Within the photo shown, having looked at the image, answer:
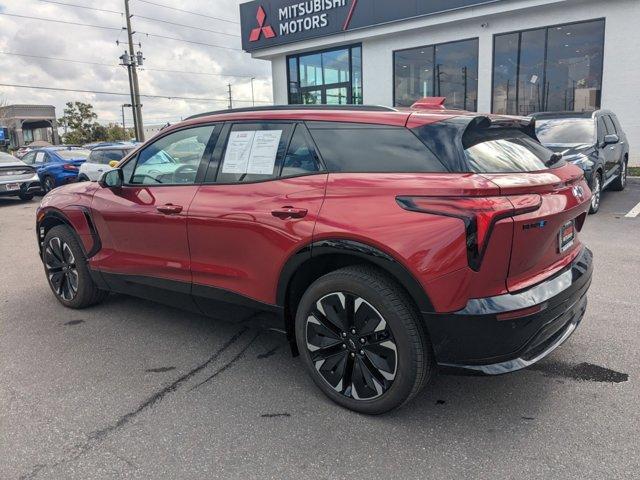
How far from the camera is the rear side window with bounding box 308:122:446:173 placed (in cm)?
269

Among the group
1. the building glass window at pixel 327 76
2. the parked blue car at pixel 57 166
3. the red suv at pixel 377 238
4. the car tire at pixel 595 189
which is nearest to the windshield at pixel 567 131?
the car tire at pixel 595 189

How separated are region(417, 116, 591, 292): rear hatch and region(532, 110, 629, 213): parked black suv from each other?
18.6 ft

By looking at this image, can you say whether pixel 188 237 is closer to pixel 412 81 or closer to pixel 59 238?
pixel 59 238

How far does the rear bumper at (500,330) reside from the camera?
8.07 ft

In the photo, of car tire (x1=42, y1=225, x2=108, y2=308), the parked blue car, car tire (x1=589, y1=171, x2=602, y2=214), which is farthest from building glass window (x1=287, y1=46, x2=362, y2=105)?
car tire (x1=42, y1=225, x2=108, y2=308)

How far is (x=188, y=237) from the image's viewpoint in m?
3.57

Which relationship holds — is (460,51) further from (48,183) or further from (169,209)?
(169,209)

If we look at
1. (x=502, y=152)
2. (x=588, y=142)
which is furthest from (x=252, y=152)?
(x=588, y=142)

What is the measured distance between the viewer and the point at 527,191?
99.8 inches

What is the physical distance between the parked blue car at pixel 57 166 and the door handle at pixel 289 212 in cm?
1356

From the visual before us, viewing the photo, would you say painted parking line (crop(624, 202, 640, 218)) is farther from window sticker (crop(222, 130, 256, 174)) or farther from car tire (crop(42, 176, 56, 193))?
car tire (crop(42, 176, 56, 193))

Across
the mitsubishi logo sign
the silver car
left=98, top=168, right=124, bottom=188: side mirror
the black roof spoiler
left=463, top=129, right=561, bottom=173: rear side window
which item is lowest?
the silver car

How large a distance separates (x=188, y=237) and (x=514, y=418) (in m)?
2.32

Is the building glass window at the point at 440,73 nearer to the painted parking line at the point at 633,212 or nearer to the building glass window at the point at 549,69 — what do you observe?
the building glass window at the point at 549,69
